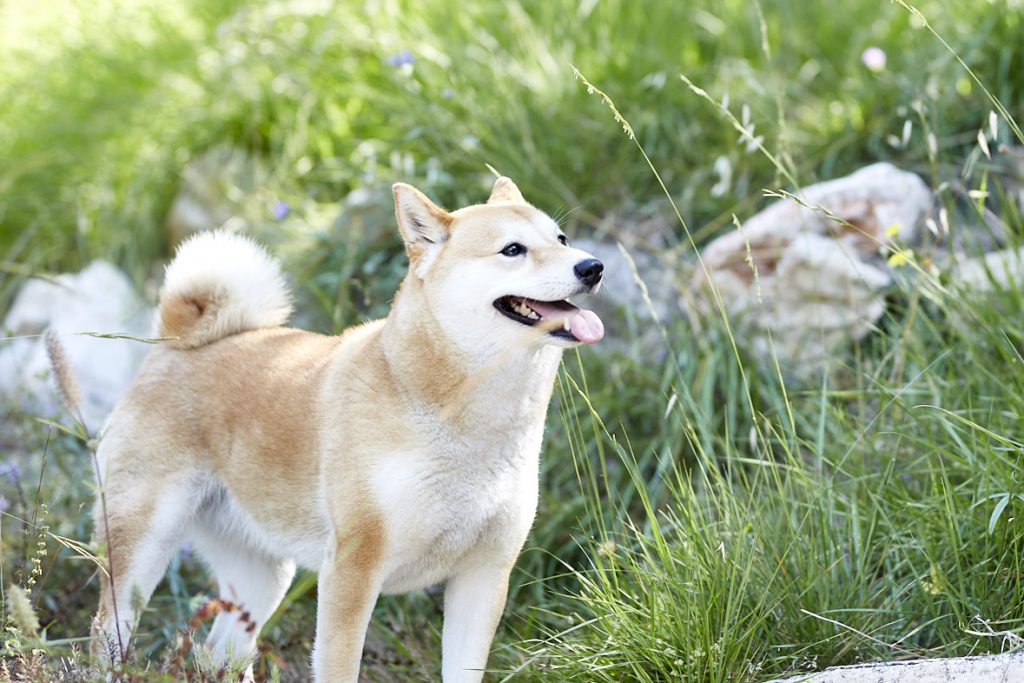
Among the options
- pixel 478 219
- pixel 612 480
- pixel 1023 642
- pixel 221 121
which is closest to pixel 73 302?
pixel 221 121

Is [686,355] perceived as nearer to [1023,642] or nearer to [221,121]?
[1023,642]

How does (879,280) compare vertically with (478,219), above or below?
below

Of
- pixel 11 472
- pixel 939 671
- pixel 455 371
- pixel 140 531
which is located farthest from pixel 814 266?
pixel 11 472

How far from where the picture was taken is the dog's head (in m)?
3.01

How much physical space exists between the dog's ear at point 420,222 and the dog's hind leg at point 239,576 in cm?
117

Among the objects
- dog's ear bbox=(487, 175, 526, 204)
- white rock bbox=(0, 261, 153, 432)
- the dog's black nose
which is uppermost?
the dog's black nose

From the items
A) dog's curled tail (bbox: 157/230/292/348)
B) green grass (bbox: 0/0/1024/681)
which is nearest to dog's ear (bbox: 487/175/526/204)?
green grass (bbox: 0/0/1024/681)

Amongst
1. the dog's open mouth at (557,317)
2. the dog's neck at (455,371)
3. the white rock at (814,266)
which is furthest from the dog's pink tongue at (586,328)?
the white rock at (814,266)

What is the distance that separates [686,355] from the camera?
4941 mm

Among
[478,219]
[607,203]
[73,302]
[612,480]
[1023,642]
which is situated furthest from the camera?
[73,302]

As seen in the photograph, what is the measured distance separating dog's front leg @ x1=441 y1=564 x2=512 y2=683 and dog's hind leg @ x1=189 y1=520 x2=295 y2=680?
82 centimetres

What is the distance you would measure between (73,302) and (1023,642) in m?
4.93

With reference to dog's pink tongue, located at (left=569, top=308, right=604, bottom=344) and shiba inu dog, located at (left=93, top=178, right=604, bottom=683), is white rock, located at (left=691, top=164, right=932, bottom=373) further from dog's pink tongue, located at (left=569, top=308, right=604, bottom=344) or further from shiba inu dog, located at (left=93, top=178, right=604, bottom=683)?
dog's pink tongue, located at (left=569, top=308, right=604, bottom=344)

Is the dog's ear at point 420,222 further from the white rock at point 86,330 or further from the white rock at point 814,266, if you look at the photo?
the white rock at point 86,330
